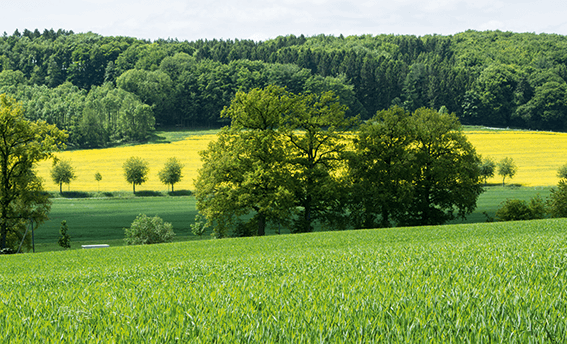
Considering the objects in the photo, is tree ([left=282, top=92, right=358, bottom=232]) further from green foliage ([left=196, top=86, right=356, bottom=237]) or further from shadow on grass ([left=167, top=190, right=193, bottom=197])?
shadow on grass ([left=167, top=190, right=193, bottom=197])

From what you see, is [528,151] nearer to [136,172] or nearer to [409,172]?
[409,172]

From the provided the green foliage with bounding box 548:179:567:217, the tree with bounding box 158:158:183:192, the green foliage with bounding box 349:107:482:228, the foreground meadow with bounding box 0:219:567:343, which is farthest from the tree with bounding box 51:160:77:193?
the foreground meadow with bounding box 0:219:567:343

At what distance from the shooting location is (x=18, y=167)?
40125mm

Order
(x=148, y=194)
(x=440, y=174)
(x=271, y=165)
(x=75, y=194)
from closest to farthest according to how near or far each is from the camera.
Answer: (x=271, y=165)
(x=440, y=174)
(x=75, y=194)
(x=148, y=194)

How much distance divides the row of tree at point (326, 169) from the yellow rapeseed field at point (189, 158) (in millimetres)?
40697

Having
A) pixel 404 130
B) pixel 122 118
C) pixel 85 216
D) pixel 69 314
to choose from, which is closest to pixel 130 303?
pixel 69 314

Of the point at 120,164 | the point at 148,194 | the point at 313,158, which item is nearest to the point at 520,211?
the point at 313,158

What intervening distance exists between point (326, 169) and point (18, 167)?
29.8 metres

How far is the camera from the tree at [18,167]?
39.0 m

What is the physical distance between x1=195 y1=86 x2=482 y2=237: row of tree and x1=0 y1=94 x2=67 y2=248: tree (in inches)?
569

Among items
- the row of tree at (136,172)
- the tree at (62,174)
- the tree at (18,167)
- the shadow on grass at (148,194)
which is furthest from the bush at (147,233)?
the tree at (62,174)

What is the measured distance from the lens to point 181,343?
10.4 ft

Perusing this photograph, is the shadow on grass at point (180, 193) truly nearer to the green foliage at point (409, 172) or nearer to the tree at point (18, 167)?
the tree at point (18, 167)

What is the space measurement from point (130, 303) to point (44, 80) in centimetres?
22515
